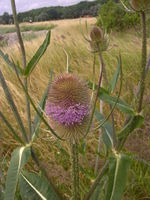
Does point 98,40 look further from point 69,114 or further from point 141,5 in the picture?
point 69,114

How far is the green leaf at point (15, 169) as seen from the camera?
93cm

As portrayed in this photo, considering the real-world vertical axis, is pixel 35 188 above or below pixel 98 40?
below

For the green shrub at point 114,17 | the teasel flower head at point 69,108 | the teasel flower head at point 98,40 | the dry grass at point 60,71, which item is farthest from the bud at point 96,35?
the green shrub at point 114,17

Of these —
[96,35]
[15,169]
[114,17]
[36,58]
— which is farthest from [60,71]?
[114,17]

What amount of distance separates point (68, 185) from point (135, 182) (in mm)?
399

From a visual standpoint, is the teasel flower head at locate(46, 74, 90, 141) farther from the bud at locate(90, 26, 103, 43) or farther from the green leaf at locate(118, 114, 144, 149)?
the bud at locate(90, 26, 103, 43)

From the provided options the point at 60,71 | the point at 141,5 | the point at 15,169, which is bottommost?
the point at 60,71

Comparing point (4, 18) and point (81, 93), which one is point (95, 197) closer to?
point (81, 93)

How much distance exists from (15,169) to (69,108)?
0.81ft

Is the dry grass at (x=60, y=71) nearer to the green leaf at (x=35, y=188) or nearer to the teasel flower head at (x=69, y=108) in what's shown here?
the green leaf at (x=35, y=188)

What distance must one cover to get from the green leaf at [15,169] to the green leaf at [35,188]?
0.40 feet

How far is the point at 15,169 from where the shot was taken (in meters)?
0.97

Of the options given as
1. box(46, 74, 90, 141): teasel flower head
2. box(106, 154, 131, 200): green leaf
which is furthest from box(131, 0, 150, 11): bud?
box(106, 154, 131, 200): green leaf

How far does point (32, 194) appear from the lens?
3.62ft
